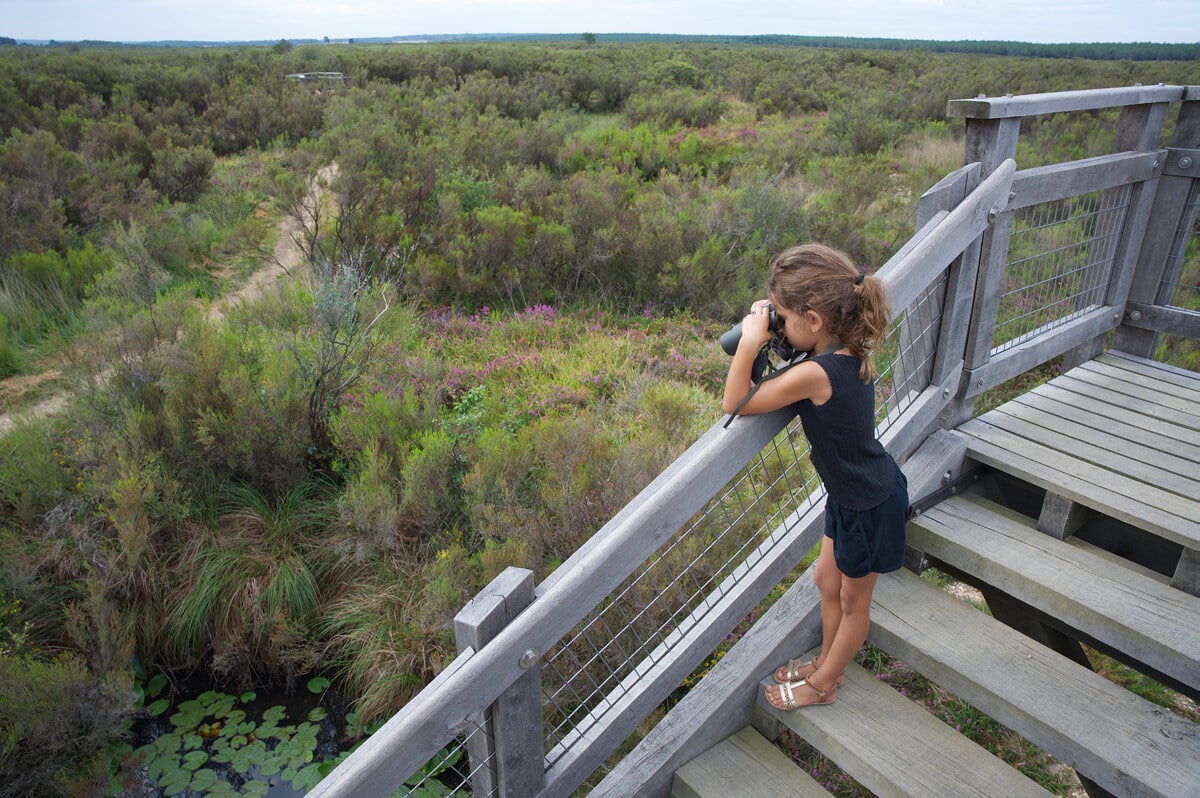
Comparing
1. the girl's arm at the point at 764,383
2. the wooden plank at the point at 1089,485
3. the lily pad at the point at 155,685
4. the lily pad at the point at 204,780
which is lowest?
the lily pad at the point at 204,780

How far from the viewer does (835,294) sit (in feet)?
7.09

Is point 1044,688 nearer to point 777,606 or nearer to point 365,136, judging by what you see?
point 777,606

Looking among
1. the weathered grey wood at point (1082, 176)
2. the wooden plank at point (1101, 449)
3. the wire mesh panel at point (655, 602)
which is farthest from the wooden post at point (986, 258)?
the wire mesh panel at point (655, 602)

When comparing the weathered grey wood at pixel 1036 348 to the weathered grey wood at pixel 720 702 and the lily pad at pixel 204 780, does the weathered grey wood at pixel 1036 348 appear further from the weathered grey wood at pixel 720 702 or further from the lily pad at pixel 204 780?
the lily pad at pixel 204 780

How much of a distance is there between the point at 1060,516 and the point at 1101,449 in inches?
18.7

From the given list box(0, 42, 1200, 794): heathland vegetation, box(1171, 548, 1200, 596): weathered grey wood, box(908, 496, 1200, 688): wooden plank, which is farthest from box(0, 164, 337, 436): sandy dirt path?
box(1171, 548, 1200, 596): weathered grey wood

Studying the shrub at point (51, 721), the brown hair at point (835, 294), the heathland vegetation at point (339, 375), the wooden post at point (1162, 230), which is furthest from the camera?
the heathland vegetation at point (339, 375)

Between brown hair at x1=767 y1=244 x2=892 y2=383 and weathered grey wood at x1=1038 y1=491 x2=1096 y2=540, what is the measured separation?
131 cm

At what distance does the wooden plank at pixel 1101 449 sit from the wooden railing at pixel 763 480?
8.6 inches

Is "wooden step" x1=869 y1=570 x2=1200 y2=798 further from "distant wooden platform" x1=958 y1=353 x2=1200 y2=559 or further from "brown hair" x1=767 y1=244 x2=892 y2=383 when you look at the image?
"brown hair" x1=767 y1=244 x2=892 y2=383

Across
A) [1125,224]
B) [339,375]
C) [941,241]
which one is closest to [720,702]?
[941,241]

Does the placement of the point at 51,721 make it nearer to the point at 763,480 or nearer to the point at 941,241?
the point at 763,480

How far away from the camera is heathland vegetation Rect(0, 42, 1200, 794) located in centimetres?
434

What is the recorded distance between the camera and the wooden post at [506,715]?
1959 mm
